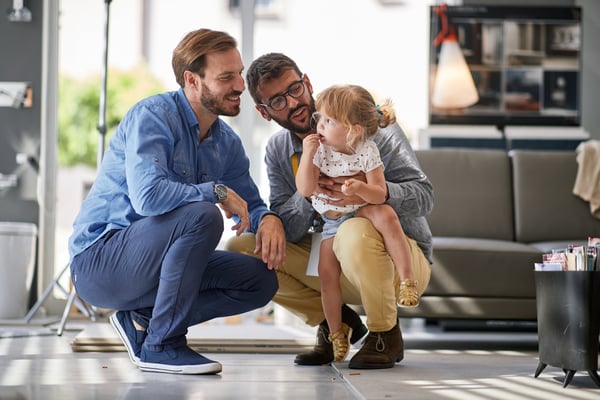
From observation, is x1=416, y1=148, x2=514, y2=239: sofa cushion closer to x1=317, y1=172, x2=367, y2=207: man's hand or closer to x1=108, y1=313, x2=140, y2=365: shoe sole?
x1=317, y1=172, x2=367, y2=207: man's hand

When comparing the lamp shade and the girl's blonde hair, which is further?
the lamp shade

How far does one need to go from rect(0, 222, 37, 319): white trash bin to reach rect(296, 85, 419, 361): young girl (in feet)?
9.45

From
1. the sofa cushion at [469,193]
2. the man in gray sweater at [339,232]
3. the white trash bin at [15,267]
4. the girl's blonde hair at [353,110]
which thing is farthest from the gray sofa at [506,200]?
the white trash bin at [15,267]

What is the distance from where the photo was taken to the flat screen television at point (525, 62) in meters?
5.60

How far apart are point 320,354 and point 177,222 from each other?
73cm

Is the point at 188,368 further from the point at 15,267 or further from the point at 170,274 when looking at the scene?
the point at 15,267

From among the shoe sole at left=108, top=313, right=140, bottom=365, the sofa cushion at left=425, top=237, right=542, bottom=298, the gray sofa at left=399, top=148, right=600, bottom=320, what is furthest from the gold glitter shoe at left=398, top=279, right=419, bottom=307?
the gray sofa at left=399, top=148, right=600, bottom=320

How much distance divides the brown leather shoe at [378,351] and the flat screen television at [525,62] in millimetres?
3046

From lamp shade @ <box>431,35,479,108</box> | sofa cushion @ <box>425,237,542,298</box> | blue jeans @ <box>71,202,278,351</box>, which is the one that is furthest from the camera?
lamp shade @ <box>431,35,479,108</box>

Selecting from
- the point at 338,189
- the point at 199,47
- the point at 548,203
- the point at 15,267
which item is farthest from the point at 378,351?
the point at 15,267

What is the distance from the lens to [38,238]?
5.53 metres

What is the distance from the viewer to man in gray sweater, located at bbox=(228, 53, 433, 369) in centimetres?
275

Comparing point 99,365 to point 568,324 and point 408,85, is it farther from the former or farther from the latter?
point 408,85

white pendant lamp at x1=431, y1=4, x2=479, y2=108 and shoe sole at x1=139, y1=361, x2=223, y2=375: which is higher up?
white pendant lamp at x1=431, y1=4, x2=479, y2=108
